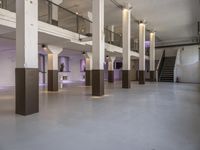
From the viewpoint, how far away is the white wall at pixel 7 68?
45.9 ft

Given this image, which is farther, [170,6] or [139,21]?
[139,21]

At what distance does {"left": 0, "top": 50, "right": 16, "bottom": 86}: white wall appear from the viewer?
14.0m

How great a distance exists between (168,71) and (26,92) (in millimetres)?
17636

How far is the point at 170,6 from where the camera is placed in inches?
431

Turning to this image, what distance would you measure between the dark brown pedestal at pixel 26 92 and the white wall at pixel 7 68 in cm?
1081

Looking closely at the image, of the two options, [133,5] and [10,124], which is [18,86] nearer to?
[10,124]

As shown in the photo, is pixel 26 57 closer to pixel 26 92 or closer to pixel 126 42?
pixel 26 92

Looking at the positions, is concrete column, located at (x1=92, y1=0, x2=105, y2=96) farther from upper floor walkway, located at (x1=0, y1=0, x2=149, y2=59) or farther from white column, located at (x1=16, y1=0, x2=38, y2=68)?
white column, located at (x1=16, y1=0, x2=38, y2=68)

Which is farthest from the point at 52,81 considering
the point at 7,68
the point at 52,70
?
the point at 7,68

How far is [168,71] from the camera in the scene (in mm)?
19344

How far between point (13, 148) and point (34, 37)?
3170 mm

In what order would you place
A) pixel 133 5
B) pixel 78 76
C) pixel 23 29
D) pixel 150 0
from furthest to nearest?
1. pixel 78 76
2. pixel 133 5
3. pixel 150 0
4. pixel 23 29

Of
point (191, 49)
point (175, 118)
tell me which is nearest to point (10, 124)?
point (175, 118)

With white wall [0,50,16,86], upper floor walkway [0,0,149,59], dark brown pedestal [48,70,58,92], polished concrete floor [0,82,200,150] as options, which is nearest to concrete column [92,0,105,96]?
upper floor walkway [0,0,149,59]
